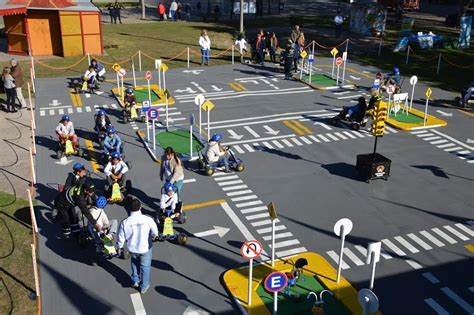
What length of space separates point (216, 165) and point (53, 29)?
69.4 feet

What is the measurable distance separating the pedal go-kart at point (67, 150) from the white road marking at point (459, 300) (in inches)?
496

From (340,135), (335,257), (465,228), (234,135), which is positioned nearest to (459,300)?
(335,257)

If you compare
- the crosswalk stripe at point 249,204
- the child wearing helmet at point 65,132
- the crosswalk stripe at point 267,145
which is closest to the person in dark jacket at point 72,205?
the crosswalk stripe at point 249,204

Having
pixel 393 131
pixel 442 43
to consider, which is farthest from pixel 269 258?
pixel 442 43

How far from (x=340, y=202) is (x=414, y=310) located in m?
4.92

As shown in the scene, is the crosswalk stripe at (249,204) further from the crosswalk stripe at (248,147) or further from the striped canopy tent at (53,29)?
the striped canopy tent at (53,29)

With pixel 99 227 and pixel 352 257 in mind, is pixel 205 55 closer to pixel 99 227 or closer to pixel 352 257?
pixel 99 227

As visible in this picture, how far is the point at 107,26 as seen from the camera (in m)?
45.1

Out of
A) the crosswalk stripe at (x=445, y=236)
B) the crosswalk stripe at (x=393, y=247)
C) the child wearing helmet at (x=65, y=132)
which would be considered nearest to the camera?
the crosswalk stripe at (x=393, y=247)

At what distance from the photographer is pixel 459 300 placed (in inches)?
428

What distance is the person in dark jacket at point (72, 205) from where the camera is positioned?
1216 centimetres

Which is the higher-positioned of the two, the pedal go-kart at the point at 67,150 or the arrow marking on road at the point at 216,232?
the pedal go-kart at the point at 67,150

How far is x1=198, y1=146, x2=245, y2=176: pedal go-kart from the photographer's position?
1650cm

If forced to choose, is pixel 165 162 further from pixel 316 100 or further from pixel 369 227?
pixel 316 100
